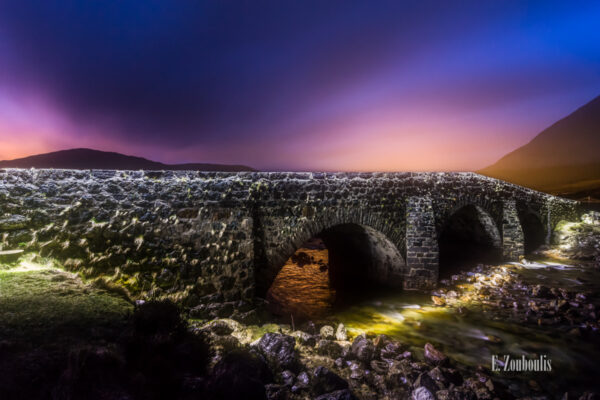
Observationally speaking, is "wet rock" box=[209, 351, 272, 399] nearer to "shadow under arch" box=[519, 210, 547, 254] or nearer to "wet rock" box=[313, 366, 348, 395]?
"wet rock" box=[313, 366, 348, 395]

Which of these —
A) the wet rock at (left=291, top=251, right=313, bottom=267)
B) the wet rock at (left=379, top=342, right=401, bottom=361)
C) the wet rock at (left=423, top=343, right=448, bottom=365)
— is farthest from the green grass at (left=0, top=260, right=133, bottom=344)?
the wet rock at (left=291, top=251, right=313, bottom=267)

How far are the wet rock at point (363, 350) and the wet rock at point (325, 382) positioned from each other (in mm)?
840

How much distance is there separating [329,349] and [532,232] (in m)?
14.3

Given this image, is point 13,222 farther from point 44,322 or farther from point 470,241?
point 470,241

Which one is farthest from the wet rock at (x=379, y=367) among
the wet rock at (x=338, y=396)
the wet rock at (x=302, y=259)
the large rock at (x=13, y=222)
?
the wet rock at (x=302, y=259)

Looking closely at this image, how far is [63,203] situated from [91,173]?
2.11ft

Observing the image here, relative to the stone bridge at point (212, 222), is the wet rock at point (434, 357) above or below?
below

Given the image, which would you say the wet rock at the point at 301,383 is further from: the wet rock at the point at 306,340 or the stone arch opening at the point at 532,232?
the stone arch opening at the point at 532,232

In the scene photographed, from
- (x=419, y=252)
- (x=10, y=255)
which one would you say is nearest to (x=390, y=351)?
(x=419, y=252)

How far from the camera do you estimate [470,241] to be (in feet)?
40.7

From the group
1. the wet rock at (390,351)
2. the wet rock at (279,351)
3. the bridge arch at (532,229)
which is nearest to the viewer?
the wet rock at (279,351)

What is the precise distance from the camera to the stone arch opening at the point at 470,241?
36.2 feet

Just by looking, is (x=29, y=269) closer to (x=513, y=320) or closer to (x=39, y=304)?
(x=39, y=304)

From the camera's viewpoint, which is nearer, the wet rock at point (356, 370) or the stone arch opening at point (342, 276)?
the wet rock at point (356, 370)
